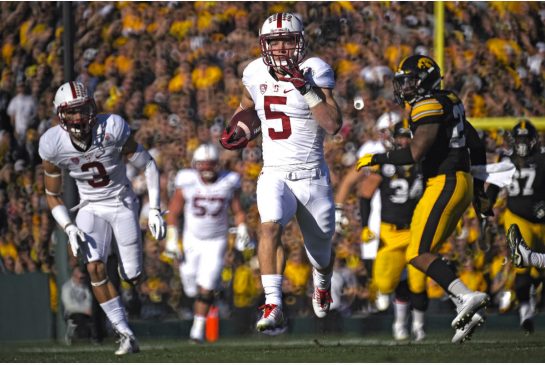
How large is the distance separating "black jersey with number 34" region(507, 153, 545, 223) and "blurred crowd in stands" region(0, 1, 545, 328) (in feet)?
1.36

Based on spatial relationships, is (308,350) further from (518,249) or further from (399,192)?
(399,192)

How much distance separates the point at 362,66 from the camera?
991cm

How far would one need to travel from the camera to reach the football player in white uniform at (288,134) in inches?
249

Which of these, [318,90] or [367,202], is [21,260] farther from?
[318,90]

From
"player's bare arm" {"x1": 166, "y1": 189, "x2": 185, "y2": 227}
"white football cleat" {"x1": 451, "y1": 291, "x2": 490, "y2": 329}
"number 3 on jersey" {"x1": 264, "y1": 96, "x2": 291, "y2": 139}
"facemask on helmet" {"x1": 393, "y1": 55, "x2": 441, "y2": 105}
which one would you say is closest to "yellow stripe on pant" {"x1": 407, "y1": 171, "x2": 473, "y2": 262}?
"white football cleat" {"x1": 451, "y1": 291, "x2": 490, "y2": 329}

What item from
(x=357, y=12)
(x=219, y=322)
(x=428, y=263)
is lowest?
(x=219, y=322)

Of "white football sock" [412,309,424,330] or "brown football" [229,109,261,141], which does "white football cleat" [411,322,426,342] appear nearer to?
"white football sock" [412,309,424,330]

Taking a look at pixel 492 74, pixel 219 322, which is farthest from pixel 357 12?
Result: pixel 219 322

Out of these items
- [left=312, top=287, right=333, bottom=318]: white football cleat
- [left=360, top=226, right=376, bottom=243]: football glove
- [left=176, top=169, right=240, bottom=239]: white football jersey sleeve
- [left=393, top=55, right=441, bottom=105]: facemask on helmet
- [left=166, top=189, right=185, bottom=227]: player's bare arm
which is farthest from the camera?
[left=166, top=189, right=185, bottom=227]: player's bare arm

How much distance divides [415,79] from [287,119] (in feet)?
2.92

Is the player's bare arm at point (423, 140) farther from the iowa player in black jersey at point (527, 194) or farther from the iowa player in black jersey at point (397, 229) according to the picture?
the iowa player in black jersey at point (527, 194)

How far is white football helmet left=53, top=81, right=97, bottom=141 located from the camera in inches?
293

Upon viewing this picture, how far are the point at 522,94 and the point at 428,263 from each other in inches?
134

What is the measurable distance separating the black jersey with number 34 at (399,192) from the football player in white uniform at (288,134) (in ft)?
6.24
